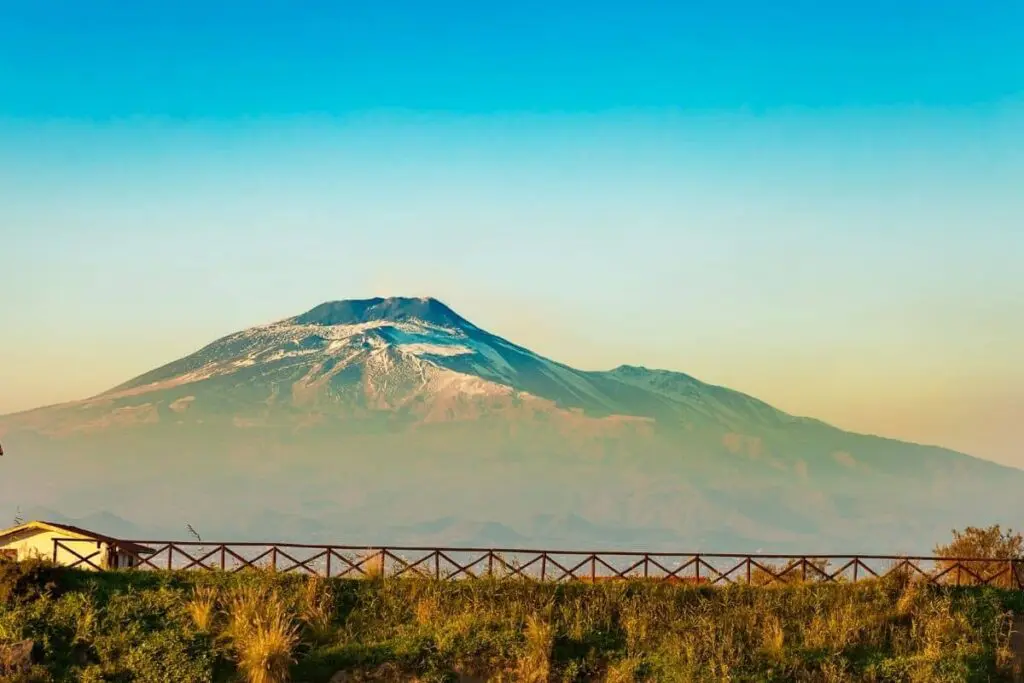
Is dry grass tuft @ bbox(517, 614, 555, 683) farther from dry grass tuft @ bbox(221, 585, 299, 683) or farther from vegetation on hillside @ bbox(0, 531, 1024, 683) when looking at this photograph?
dry grass tuft @ bbox(221, 585, 299, 683)

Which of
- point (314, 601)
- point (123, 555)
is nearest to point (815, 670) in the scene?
point (314, 601)

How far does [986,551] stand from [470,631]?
25792mm

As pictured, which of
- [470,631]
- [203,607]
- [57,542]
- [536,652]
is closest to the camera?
[536,652]

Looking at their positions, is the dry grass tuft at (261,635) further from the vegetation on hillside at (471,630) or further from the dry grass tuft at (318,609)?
the dry grass tuft at (318,609)

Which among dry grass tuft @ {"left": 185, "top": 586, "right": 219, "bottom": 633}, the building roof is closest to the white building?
the building roof

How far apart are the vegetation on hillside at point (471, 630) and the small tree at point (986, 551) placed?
20.4 feet

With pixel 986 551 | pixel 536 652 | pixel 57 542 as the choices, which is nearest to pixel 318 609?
pixel 536 652

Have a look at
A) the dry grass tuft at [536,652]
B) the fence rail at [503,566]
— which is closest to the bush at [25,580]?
the fence rail at [503,566]

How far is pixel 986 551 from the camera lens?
55719mm

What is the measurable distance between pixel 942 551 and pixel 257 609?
30713 millimetres

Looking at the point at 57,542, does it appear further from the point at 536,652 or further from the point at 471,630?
the point at 536,652

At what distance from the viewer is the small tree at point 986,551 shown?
162 ft

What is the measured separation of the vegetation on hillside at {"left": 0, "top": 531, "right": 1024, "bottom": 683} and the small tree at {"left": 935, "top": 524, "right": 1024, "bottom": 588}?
622 cm

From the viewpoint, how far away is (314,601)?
134ft
